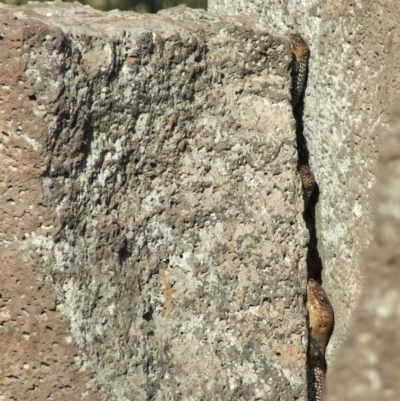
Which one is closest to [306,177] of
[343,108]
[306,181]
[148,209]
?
[306,181]

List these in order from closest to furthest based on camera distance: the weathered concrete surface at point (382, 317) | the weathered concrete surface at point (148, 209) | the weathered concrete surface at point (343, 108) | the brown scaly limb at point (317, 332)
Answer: the weathered concrete surface at point (382, 317) → the weathered concrete surface at point (148, 209) → the weathered concrete surface at point (343, 108) → the brown scaly limb at point (317, 332)

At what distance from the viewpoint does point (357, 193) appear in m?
2.53

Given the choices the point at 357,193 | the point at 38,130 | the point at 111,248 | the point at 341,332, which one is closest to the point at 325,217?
the point at 357,193

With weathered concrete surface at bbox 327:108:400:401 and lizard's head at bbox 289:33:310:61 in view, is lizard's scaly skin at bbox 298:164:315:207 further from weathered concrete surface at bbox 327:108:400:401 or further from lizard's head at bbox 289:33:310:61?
weathered concrete surface at bbox 327:108:400:401

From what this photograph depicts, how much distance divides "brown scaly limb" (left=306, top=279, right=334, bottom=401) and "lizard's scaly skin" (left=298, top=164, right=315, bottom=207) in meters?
0.28

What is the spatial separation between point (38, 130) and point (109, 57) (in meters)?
0.30

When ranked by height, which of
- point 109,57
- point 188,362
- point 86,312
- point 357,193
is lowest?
A: point 188,362

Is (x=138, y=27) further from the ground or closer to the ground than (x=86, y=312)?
further from the ground

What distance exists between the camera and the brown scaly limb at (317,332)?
8.32 feet

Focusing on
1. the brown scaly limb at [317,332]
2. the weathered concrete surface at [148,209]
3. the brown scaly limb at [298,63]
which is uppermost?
the brown scaly limb at [298,63]

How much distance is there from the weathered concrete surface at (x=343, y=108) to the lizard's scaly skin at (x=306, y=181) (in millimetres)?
52

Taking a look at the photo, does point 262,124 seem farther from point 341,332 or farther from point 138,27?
point 341,332

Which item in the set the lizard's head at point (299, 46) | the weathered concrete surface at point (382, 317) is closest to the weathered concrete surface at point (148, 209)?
the lizard's head at point (299, 46)

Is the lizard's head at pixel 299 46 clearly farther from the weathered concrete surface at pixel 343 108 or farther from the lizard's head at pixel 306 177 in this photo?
the lizard's head at pixel 306 177
